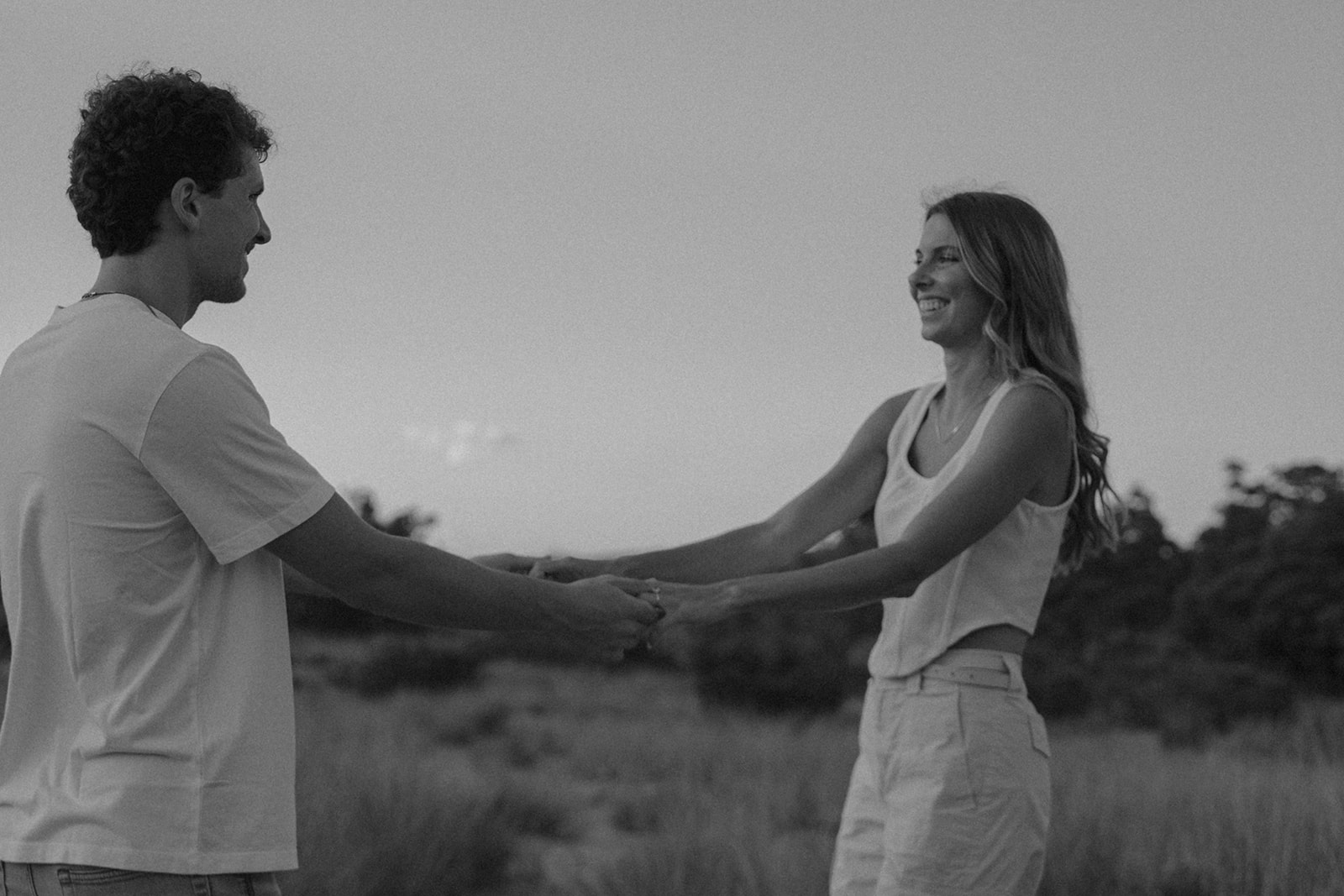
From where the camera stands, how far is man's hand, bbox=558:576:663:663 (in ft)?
9.89

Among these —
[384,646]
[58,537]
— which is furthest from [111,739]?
[384,646]

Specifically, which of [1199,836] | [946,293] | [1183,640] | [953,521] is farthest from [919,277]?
[1183,640]

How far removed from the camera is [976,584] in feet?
11.1

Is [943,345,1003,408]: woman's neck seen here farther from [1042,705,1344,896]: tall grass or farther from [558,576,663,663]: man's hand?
[1042,705,1344,896]: tall grass

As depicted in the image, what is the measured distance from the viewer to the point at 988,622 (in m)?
3.35

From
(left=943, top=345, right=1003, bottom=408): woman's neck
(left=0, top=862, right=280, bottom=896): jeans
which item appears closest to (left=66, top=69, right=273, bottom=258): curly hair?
(left=0, top=862, right=280, bottom=896): jeans

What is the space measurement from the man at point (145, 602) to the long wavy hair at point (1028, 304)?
1648 millimetres

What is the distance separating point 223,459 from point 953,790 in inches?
63.3

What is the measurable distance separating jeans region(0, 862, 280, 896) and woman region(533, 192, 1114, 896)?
4.76ft

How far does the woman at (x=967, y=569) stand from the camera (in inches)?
128

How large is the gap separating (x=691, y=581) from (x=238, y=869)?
6.80ft

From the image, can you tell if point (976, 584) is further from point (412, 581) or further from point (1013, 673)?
point (412, 581)

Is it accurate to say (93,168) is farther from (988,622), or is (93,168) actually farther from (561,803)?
(561,803)

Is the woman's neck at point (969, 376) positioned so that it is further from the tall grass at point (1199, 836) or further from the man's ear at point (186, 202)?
the tall grass at point (1199, 836)
